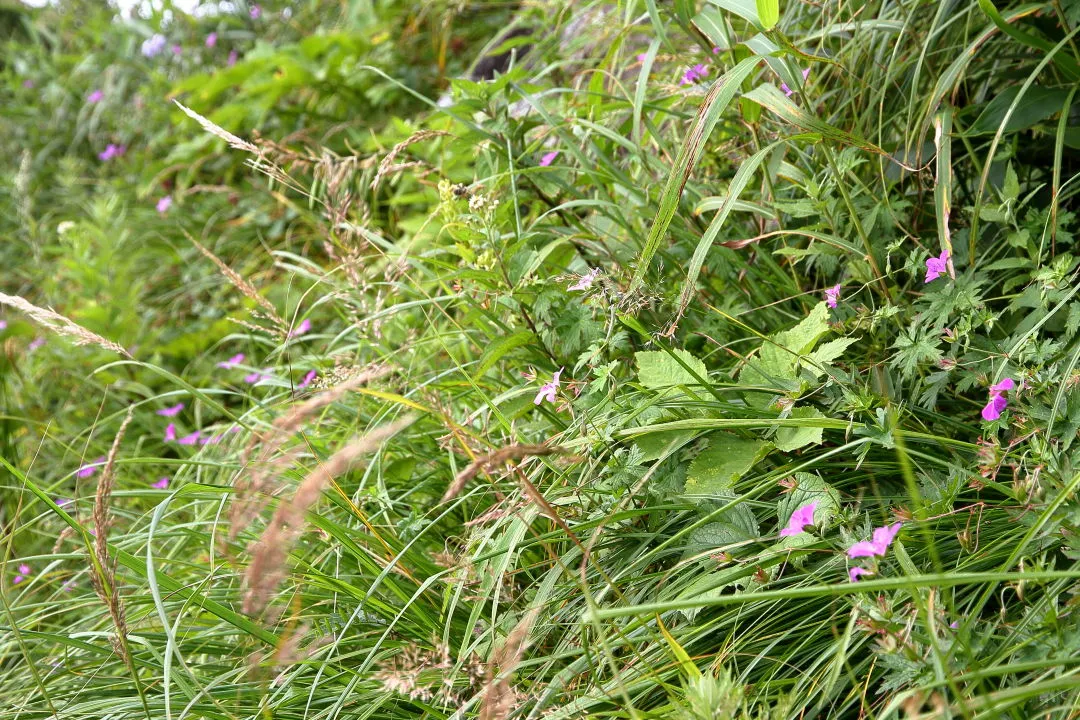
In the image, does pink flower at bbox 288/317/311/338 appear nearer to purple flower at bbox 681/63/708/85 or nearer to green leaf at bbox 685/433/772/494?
green leaf at bbox 685/433/772/494

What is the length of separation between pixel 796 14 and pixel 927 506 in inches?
51.4

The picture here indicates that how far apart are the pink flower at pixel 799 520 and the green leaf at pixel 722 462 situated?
129 millimetres

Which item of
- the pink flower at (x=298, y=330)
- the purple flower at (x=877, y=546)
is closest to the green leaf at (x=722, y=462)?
the purple flower at (x=877, y=546)

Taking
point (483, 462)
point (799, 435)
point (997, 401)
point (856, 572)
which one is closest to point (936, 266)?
point (997, 401)

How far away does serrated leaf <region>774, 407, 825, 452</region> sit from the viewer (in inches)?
50.1

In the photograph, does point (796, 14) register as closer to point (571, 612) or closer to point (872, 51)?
point (872, 51)

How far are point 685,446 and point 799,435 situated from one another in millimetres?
221

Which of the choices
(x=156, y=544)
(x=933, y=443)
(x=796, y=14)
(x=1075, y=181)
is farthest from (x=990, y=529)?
(x=156, y=544)

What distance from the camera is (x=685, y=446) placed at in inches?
57.9

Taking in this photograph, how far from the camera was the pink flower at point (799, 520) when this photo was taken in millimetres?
1163

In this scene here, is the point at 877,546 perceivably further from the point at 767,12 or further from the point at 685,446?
the point at 767,12

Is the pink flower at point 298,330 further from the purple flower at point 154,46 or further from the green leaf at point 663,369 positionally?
the purple flower at point 154,46

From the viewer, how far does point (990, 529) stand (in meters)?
1.23

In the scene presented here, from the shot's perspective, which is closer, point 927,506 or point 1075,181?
point 927,506
